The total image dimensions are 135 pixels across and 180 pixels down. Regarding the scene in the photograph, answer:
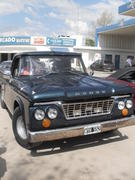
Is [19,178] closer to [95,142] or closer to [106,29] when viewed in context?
[95,142]

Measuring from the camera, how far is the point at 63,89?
167 inches

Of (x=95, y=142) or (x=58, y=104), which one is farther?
(x=95, y=142)

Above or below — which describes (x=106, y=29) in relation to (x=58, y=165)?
above

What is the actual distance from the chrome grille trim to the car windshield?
152 cm

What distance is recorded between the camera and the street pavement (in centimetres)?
380

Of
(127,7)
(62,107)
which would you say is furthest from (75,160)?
(127,7)

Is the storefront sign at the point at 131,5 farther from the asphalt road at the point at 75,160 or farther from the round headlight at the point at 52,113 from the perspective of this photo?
the round headlight at the point at 52,113

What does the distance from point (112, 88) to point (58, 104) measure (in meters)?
1.15

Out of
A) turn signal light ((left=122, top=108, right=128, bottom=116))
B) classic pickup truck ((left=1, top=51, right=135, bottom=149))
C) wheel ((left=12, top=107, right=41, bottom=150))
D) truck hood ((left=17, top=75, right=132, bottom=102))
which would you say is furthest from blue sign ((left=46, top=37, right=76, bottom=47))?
turn signal light ((left=122, top=108, right=128, bottom=116))

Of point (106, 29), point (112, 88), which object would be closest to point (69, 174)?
point (112, 88)

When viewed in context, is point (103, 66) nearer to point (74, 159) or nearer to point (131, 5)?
point (131, 5)

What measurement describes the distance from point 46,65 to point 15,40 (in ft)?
119

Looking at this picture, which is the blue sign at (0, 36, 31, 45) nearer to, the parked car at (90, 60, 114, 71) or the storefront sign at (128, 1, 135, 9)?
the parked car at (90, 60, 114, 71)

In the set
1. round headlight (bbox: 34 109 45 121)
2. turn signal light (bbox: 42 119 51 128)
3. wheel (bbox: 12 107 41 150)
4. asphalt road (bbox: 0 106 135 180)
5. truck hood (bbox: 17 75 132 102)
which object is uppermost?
truck hood (bbox: 17 75 132 102)
